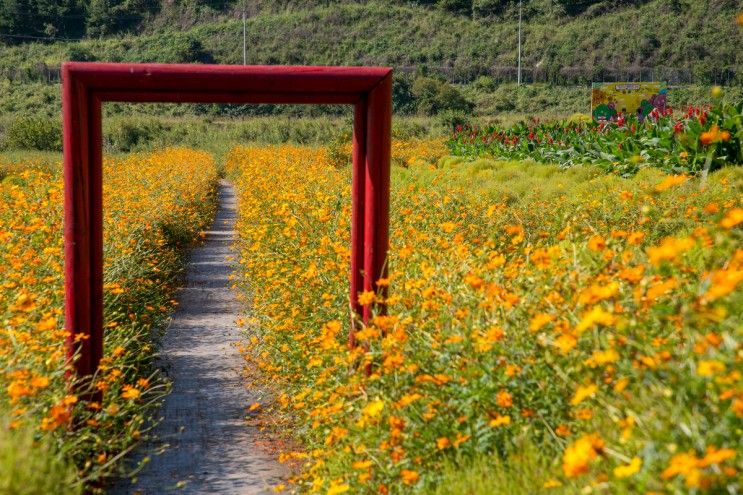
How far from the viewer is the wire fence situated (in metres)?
48.0

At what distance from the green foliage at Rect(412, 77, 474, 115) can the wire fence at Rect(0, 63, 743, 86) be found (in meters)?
7.19

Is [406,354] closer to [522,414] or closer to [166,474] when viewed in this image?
[522,414]

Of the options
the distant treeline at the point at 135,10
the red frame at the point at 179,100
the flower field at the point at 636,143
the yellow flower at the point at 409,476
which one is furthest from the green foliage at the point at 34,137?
the yellow flower at the point at 409,476

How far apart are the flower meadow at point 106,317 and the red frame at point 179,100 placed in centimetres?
20

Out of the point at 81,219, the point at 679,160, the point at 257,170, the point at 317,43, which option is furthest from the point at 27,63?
the point at 81,219

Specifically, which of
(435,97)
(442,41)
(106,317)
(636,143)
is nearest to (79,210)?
(106,317)

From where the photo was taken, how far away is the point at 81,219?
14.9 feet

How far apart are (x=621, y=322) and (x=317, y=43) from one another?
6214 cm

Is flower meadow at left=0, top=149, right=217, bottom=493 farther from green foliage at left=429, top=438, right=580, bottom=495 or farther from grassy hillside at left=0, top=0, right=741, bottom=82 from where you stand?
grassy hillside at left=0, top=0, right=741, bottom=82

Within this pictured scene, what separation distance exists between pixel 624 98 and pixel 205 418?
17.2m

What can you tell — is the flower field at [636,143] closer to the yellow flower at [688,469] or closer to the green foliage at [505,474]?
the green foliage at [505,474]

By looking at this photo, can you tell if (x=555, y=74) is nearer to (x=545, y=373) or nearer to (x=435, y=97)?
(x=435, y=97)

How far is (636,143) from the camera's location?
43.2 feet

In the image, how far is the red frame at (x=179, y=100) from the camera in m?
4.48
